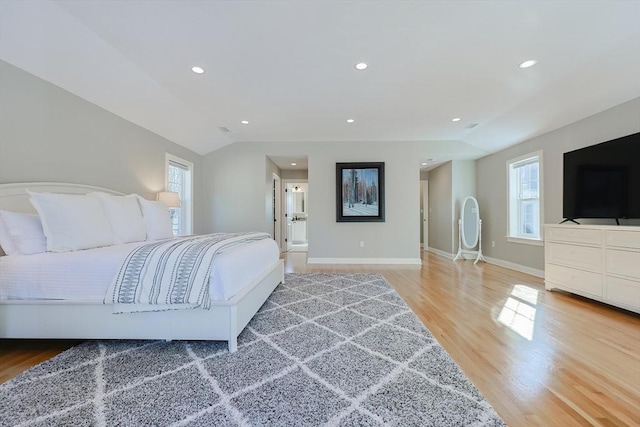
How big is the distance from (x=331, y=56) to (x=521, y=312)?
311 centimetres

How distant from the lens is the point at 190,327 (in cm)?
186

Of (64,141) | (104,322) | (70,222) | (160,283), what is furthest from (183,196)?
(160,283)

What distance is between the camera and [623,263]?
8.77ft

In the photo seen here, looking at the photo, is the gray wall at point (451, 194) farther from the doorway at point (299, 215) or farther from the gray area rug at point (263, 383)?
Answer: the gray area rug at point (263, 383)

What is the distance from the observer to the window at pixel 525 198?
452 cm

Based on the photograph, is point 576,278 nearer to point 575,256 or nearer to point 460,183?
point 575,256

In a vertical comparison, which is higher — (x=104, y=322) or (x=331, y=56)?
(x=331, y=56)

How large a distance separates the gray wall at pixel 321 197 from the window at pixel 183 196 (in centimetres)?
47

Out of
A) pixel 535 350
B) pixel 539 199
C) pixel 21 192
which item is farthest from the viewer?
pixel 539 199

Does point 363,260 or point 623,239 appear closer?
point 623,239

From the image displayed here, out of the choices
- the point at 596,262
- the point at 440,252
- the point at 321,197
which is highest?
the point at 321,197

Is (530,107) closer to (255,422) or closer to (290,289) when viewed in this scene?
(290,289)

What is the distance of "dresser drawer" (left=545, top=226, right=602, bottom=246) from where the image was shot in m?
2.96

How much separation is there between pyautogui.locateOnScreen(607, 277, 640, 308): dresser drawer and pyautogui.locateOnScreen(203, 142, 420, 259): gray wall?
9.45ft
